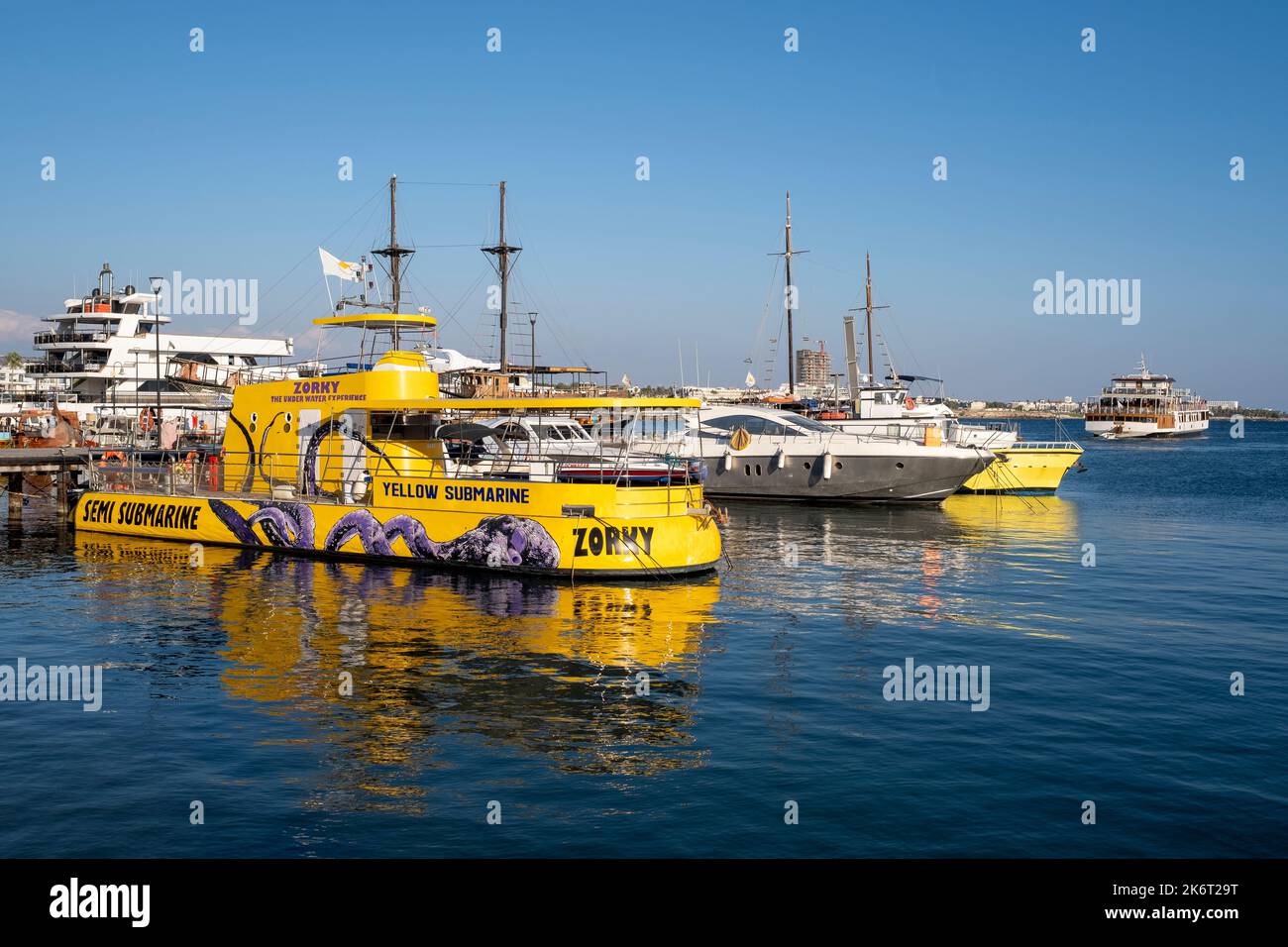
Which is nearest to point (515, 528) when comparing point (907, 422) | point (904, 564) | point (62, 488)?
point (904, 564)

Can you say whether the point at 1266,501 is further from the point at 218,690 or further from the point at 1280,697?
the point at 218,690

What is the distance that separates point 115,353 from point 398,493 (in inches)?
2717

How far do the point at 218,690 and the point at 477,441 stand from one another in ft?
77.8

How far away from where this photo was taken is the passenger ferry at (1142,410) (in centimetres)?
14788

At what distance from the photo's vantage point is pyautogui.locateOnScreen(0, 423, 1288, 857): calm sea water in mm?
10305

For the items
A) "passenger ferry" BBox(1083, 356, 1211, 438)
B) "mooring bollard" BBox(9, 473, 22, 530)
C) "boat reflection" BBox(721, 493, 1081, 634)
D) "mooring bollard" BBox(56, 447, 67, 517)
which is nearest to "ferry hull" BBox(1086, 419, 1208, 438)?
"passenger ferry" BBox(1083, 356, 1211, 438)

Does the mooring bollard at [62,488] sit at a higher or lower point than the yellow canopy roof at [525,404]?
lower

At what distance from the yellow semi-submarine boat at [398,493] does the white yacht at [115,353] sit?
50.5 meters

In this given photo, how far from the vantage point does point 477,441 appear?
Answer: 38500 mm

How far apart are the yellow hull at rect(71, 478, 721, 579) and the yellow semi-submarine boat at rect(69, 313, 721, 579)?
3cm

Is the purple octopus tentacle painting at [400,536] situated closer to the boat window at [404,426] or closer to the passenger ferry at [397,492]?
the passenger ferry at [397,492]

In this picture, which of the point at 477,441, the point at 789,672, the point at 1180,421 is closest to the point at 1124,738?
the point at 789,672

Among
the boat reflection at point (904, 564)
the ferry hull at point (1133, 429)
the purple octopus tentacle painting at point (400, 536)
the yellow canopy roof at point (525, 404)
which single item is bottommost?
the boat reflection at point (904, 564)

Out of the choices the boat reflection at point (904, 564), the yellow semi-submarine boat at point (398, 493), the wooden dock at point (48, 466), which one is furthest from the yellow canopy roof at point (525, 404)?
the wooden dock at point (48, 466)
